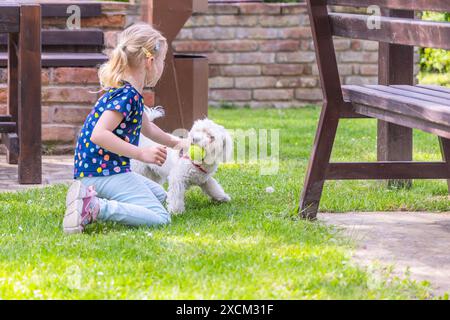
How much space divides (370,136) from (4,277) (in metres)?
5.10

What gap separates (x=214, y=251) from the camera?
3672 millimetres

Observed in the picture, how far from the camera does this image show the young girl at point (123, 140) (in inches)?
167

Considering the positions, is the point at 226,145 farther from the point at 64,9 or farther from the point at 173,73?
the point at 64,9

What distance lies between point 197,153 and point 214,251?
1.17 metres

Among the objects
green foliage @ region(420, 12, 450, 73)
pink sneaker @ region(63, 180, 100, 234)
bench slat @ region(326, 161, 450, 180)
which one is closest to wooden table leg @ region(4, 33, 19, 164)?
pink sneaker @ region(63, 180, 100, 234)

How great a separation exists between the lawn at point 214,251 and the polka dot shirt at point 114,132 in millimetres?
Answer: 286

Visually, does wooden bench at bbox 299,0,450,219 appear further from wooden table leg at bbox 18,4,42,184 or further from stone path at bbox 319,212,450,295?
wooden table leg at bbox 18,4,42,184

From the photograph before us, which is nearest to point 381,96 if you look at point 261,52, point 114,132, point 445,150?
point 445,150

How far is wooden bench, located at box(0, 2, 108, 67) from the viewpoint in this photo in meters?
6.70

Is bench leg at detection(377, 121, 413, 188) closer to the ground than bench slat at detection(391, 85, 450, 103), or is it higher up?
closer to the ground

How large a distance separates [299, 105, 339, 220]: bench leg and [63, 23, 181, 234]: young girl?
0.70 meters

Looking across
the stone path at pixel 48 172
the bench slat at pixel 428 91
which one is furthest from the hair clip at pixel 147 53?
the stone path at pixel 48 172
